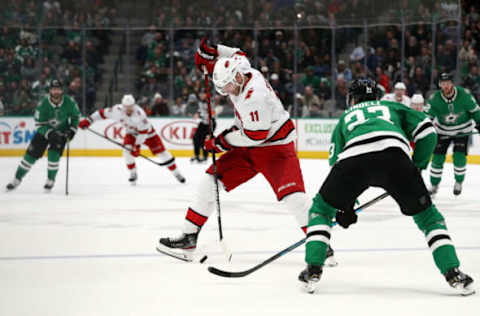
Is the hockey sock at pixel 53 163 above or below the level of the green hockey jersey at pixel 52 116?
below

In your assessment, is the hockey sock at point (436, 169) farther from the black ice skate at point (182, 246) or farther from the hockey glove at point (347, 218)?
the hockey glove at point (347, 218)

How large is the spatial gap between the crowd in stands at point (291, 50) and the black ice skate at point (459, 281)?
9363mm

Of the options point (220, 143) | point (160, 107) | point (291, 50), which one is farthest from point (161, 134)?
point (220, 143)

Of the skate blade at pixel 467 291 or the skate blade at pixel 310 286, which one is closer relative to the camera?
the skate blade at pixel 467 291

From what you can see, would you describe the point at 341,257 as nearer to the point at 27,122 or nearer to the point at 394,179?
the point at 394,179

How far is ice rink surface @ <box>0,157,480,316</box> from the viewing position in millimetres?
2785

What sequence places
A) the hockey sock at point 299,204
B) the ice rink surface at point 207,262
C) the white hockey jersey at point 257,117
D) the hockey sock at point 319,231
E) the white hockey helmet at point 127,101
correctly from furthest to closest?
1. the white hockey helmet at point 127,101
2. the hockey sock at point 299,204
3. the white hockey jersey at point 257,117
4. the hockey sock at point 319,231
5. the ice rink surface at point 207,262

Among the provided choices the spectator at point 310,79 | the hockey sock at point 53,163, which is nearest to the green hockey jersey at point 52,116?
the hockey sock at point 53,163

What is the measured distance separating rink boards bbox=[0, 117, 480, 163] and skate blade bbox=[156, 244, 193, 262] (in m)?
8.53

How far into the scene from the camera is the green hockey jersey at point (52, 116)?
743cm

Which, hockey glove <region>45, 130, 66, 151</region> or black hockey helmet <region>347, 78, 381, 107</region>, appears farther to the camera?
hockey glove <region>45, 130, 66, 151</region>

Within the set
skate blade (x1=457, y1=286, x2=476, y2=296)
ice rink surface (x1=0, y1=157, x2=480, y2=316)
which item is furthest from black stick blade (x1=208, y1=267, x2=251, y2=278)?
skate blade (x1=457, y1=286, x2=476, y2=296)

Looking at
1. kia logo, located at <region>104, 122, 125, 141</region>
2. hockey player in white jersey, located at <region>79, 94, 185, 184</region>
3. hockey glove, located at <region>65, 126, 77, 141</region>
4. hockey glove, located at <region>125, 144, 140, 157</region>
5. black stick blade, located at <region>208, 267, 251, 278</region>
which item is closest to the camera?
black stick blade, located at <region>208, 267, 251, 278</region>

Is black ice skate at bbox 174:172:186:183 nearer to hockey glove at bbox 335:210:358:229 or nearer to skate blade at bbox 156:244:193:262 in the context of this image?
skate blade at bbox 156:244:193:262
